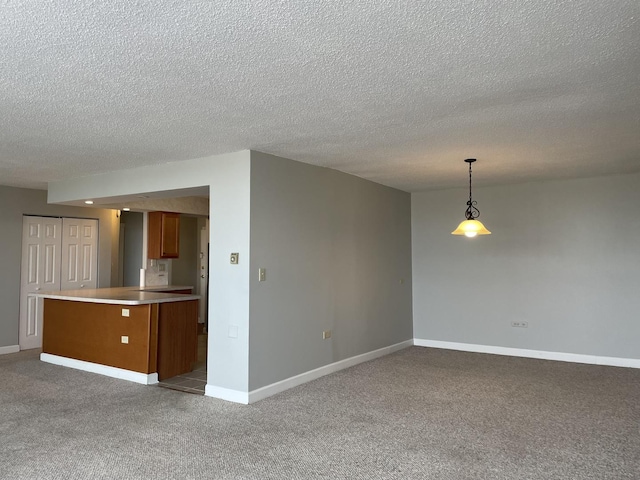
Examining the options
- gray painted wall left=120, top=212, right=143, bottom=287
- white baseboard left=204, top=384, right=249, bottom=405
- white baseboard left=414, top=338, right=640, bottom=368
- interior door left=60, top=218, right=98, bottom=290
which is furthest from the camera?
gray painted wall left=120, top=212, right=143, bottom=287

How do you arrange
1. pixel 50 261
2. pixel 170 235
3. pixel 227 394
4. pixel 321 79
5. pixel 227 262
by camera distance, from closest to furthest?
1. pixel 321 79
2. pixel 227 394
3. pixel 227 262
4. pixel 50 261
5. pixel 170 235

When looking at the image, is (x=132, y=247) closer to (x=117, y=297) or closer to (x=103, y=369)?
(x=117, y=297)

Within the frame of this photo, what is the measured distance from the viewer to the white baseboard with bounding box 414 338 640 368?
6.09m

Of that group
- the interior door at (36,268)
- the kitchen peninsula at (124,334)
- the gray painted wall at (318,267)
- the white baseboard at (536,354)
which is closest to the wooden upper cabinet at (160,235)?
the interior door at (36,268)

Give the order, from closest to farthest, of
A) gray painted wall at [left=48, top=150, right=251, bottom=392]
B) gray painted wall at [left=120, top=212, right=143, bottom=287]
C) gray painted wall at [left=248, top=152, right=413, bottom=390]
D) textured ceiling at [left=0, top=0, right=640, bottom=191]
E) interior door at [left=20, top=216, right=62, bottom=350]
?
textured ceiling at [left=0, top=0, right=640, bottom=191], gray painted wall at [left=48, top=150, right=251, bottom=392], gray painted wall at [left=248, top=152, right=413, bottom=390], interior door at [left=20, top=216, right=62, bottom=350], gray painted wall at [left=120, top=212, right=143, bottom=287]

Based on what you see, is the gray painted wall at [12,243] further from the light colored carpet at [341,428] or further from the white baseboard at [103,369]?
the light colored carpet at [341,428]

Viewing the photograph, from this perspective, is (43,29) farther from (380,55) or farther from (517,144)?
(517,144)

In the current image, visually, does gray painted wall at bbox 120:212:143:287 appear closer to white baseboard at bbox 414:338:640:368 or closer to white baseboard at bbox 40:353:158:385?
white baseboard at bbox 40:353:158:385

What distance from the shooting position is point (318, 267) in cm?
555

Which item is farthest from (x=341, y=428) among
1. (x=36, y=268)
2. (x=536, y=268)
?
(x=36, y=268)

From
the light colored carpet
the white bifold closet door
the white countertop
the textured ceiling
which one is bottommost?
the light colored carpet

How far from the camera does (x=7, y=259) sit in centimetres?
700

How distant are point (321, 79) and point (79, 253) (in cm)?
653

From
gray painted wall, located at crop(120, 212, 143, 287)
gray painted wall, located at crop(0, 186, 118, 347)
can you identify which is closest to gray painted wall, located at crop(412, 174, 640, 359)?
gray painted wall, located at crop(120, 212, 143, 287)
